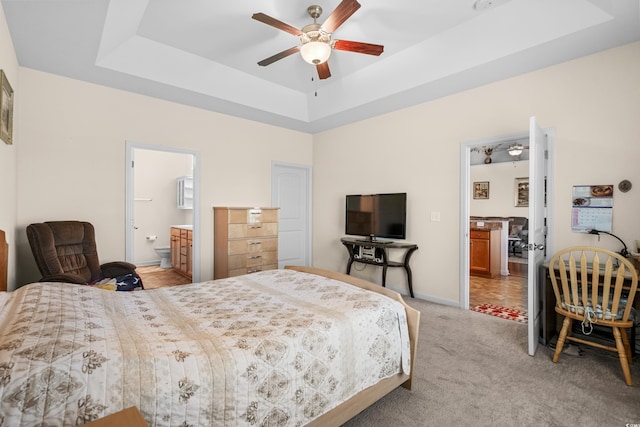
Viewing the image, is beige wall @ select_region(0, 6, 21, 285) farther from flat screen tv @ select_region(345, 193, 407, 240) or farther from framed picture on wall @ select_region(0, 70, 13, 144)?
flat screen tv @ select_region(345, 193, 407, 240)

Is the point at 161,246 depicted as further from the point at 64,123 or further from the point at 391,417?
Result: the point at 391,417

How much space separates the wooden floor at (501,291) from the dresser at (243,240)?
2.90m

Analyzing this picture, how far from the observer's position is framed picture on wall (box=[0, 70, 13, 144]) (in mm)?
2217

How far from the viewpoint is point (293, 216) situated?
5.69 meters

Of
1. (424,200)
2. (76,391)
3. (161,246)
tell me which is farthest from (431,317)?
(161,246)

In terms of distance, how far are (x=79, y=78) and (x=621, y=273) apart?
530 cm

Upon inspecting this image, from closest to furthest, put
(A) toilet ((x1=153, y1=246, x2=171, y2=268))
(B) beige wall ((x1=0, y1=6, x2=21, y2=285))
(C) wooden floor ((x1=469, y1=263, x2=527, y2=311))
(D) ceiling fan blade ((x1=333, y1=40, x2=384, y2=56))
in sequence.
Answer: (B) beige wall ((x1=0, y1=6, x2=21, y2=285)), (D) ceiling fan blade ((x1=333, y1=40, x2=384, y2=56)), (C) wooden floor ((x1=469, y1=263, x2=527, y2=311)), (A) toilet ((x1=153, y1=246, x2=171, y2=268))

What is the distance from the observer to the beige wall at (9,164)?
7.87ft

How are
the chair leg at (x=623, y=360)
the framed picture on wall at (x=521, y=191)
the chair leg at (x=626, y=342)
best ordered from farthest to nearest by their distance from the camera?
the framed picture on wall at (x=521, y=191) → the chair leg at (x=626, y=342) → the chair leg at (x=623, y=360)

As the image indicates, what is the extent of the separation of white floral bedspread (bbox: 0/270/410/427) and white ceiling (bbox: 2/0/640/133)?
7.32 ft

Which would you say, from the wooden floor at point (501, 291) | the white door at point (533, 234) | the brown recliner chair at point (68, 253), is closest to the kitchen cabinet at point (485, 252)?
the wooden floor at point (501, 291)

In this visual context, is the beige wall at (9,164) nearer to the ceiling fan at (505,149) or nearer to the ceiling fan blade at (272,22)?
the ceiling fan blade at (272,22)

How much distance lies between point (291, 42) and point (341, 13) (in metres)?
1.25

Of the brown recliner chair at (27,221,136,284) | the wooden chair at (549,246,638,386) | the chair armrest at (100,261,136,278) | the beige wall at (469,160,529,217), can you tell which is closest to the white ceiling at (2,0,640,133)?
the brown recliner chair at (27,221,136,284)
